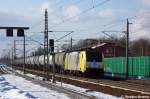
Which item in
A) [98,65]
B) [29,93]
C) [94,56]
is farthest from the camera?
[94,56]

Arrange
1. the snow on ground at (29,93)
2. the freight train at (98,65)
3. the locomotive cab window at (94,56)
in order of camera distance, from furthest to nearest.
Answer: the locomotive cab window at (94,56) → the freight train at (98,65) → the snow on ground at (29,93)

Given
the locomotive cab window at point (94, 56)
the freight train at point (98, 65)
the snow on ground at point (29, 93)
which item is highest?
the locomotive cab window at point (94, 56)

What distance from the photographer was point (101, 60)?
1859 inches

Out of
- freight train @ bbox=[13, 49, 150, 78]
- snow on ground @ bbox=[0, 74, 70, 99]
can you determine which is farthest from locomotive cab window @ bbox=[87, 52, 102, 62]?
snow on ground @ bbox=[0, 74, 70, 99]

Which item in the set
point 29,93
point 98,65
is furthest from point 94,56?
point 29,93

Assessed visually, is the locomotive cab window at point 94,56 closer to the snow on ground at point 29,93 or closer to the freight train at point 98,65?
the freight train at point 98,65

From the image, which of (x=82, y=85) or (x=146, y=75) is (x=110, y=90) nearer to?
(x=82, y=85)

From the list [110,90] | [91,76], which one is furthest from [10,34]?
[110,90]

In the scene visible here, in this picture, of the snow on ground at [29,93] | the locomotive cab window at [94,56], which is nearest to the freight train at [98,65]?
the locomotive cab window at [94,56]

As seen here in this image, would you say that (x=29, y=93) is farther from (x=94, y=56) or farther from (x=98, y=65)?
(x=94, y=56)

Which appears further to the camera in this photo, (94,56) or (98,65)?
(94,56)

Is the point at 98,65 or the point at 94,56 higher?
the point at 94,56

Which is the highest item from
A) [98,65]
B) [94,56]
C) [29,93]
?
[94,56]

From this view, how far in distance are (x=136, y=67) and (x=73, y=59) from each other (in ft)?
27.7
